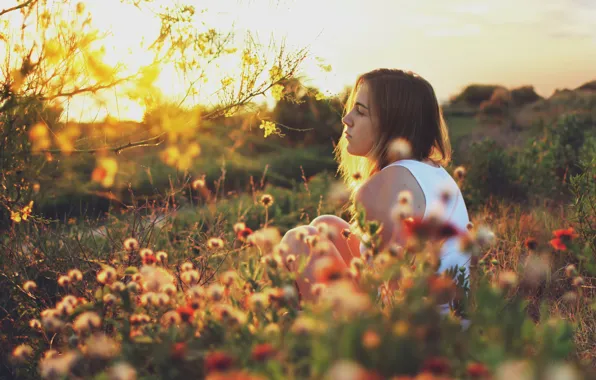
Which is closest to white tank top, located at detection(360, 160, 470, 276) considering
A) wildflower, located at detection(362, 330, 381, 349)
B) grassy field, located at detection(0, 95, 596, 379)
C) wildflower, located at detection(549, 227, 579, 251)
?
grassy field, located at detection(0, 95, 596, 379)

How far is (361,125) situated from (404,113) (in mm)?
225

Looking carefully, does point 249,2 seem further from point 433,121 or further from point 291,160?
point 291,160

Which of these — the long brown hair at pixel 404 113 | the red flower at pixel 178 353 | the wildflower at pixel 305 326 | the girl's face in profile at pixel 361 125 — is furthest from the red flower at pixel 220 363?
the girl's face in profile at pixel 361 125

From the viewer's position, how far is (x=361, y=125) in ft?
9.87

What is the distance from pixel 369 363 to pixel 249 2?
2.17 metres

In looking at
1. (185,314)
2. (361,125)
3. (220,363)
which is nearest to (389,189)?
(361,125)

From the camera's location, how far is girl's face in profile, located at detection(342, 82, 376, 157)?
9.88ft

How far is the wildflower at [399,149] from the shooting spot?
2789 mm

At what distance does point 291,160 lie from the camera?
10461mm

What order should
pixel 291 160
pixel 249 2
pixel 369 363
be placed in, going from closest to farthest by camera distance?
pixel 369 363, pixel 249 2, pixel 291 160

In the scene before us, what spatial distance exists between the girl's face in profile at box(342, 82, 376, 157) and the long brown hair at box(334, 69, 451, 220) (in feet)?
0.10

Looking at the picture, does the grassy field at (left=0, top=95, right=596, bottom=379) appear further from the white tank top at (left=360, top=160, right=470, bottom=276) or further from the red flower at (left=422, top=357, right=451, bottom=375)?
the white tank top at (left=360, top=160, right=470, bottom=276)

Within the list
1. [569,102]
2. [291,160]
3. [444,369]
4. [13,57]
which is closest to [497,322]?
[444,369]

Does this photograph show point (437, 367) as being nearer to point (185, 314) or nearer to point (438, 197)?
point (185, 314)
